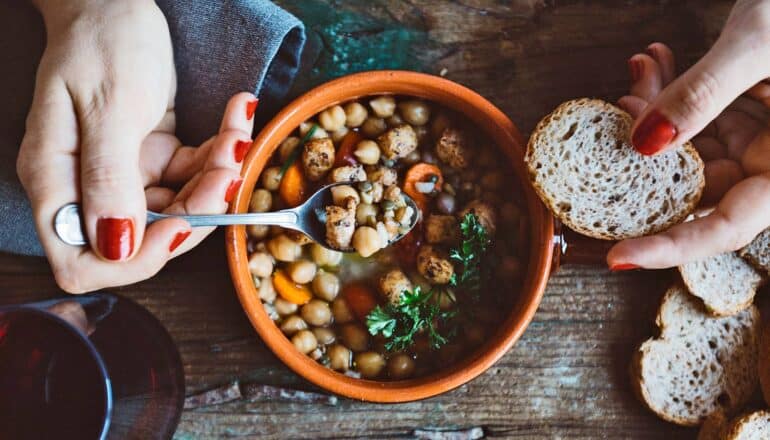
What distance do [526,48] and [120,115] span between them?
0.84 meters

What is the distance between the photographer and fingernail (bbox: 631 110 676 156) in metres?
1.12

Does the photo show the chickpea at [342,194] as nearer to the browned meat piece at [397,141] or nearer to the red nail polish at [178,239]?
the browned meat piece at [397,141]

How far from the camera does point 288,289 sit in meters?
1.37

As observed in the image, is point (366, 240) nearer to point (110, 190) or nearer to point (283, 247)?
point (283, 247)

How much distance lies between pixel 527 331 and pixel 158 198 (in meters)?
0.79

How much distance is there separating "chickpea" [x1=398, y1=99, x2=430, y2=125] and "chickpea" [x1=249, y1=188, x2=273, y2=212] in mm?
322

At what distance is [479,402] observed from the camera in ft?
4.62

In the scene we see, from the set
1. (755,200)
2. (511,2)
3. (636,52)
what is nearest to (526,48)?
(511,2)

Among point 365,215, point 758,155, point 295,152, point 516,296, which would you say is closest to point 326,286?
point 365,215

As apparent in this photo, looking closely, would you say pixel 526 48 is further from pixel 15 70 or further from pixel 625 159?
pixel 15 70

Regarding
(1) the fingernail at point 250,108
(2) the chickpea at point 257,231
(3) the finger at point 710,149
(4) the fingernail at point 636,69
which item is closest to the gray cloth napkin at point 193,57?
(1) the fingernail at point 250,108

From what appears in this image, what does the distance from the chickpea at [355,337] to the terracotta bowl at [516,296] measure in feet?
0.31

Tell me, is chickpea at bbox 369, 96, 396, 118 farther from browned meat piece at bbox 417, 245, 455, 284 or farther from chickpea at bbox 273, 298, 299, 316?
chickpea at bbox 273, 298, 299, 316

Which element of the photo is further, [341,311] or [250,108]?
[341,311]
